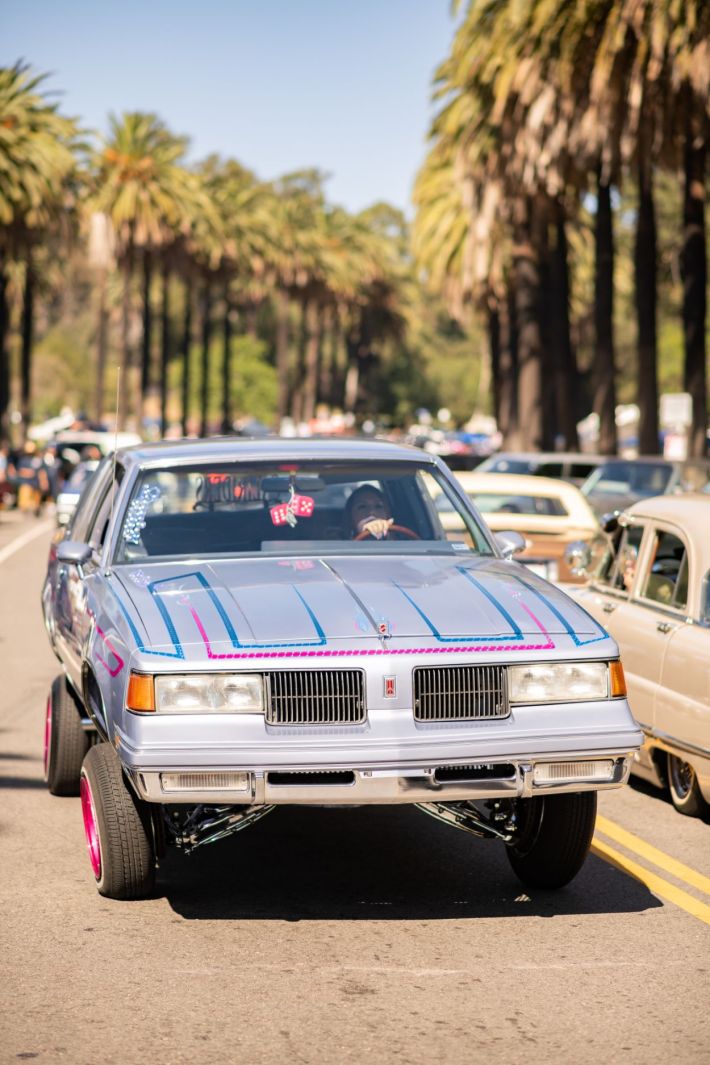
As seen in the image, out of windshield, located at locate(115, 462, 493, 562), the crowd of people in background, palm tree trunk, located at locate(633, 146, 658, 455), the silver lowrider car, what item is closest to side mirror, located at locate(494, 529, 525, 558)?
windshield, located at locate(115, 462, 493, 562)

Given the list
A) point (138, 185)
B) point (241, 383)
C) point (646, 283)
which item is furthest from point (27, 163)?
point (241, 383)

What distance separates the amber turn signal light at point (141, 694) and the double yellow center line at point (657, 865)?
7.42 feet

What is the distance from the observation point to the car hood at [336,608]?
6121mm

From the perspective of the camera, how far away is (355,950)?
607cm

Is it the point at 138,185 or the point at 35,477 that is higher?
the point at 138,185

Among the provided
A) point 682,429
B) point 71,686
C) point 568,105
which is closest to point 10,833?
point 71,686

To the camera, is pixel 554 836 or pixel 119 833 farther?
pixel 554 836

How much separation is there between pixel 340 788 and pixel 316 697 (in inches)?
12.7

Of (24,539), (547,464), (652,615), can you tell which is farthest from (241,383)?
(652,615)

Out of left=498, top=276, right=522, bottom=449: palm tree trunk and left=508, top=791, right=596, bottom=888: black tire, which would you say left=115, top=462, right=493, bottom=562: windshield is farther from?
left=498, top=276, right=522, bottom=449: palm tree trunk

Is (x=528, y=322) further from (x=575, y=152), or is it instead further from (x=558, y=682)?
(x=558, y=682)

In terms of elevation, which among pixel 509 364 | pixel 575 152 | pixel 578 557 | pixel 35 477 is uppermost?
pixel 575 152

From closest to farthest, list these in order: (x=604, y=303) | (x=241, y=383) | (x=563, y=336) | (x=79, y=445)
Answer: (x=604, y=303) < (x=79, y=445) < (x=563, y=336) < (x=241, y=383)

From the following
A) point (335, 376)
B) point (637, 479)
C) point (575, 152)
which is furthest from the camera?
point (335, 376)
